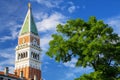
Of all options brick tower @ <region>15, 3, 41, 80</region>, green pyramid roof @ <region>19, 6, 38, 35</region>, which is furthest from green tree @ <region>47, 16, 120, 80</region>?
green pyramid roof @ <region>19, 6, 38, 35</region>

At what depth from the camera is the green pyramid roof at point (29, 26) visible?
159500mm

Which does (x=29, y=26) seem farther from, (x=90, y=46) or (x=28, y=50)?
(x=90, y=46)

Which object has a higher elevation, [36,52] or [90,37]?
[36,52]

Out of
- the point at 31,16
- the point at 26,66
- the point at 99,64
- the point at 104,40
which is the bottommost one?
the point at 99,64

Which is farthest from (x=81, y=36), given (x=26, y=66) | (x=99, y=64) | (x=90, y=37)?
(x=26, y=66)

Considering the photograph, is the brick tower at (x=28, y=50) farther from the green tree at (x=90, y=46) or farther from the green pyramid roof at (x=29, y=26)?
the green tree at (x=90, y=46)

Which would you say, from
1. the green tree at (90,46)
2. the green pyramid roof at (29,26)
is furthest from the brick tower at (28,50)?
the green tree at (90,46)

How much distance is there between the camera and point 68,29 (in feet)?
124

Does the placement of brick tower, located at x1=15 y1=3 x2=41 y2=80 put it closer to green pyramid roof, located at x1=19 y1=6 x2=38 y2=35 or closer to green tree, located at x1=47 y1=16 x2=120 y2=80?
green pyramid roof, located at x1=19 y1=6 x2=38 y2=35

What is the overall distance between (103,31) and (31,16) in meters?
128

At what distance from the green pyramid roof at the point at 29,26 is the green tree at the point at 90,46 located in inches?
4815

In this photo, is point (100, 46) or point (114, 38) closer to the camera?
point (100, 46)

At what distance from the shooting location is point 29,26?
522ft

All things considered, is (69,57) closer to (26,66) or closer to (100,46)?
(100,46)
